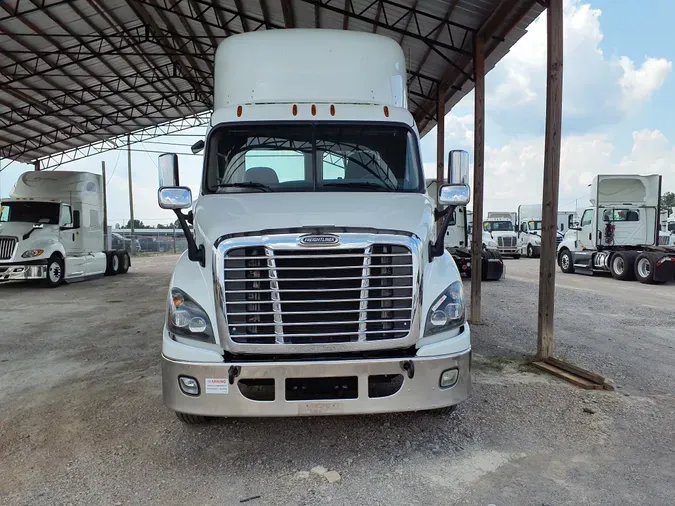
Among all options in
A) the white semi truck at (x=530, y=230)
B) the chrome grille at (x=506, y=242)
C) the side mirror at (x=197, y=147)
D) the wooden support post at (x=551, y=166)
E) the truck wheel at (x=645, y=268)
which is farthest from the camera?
the white semi truck at (x=530, y=230)

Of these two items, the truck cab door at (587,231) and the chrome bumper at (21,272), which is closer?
the chrome bumper at (21,272)

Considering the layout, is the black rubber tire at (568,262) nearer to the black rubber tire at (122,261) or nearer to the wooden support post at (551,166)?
the wooden support post at (551,166)

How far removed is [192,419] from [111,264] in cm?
1504

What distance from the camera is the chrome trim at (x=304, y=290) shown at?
304 cm

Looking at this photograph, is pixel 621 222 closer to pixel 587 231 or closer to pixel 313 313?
pixel 587 231

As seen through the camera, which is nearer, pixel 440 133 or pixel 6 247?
pixel 440 133

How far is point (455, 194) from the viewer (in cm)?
378

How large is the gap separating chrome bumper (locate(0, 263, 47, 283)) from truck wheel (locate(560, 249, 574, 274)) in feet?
57.3

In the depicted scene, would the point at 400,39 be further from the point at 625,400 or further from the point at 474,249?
the point at 625,400

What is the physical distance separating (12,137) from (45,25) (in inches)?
482

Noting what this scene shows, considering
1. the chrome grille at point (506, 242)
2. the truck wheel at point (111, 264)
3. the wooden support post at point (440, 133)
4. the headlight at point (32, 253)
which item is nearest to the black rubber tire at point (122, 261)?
the truck wheel at point (111, 264)

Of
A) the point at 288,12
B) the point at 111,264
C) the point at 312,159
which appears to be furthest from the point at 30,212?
the point at 312,159

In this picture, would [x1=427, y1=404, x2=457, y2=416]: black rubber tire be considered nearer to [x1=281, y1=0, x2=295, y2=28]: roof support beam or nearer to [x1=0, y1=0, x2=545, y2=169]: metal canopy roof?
[x1=0, y1=0, x2=545, y2=169]: metal canopy roof

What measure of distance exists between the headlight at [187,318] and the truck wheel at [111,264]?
15.2m
